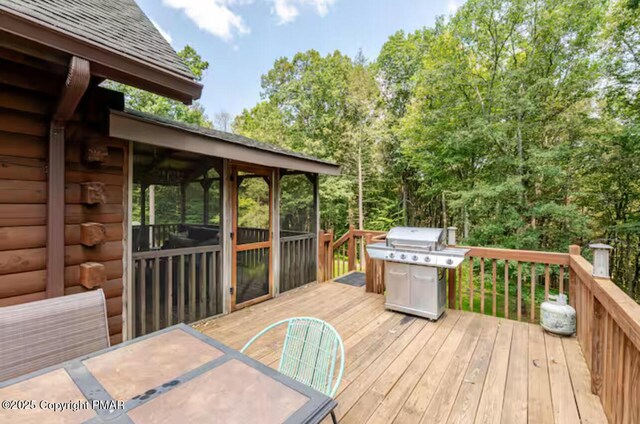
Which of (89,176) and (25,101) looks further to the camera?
(89,176)

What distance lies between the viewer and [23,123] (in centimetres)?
210

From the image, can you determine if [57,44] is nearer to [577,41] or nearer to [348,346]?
[348,346]

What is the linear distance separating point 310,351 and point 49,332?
1386 millimetres

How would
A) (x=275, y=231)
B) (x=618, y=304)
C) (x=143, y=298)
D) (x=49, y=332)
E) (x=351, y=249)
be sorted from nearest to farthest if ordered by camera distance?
(x=49, y=332) → (x=618, y=304) → (x=143, y=298) → (x=275, y=231) → (x=351, y=249)

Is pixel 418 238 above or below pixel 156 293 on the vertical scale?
above

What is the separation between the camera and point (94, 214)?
97.5 inches

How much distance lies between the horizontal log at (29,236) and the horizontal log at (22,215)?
4cm

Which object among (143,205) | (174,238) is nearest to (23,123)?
(143,205)

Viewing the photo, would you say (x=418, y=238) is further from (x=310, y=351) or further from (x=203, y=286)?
(x=203, y=286)

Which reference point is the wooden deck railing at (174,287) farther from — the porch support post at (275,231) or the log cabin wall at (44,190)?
the porch support post at (275,231)

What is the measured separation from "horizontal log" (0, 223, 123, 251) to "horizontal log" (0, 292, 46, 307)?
14.0 inches

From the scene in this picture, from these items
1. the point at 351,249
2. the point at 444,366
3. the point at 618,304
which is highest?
the point at 618,304

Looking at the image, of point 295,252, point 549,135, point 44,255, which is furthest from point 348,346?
point 549,135

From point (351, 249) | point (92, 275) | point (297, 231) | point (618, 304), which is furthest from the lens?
point (351, 249)
